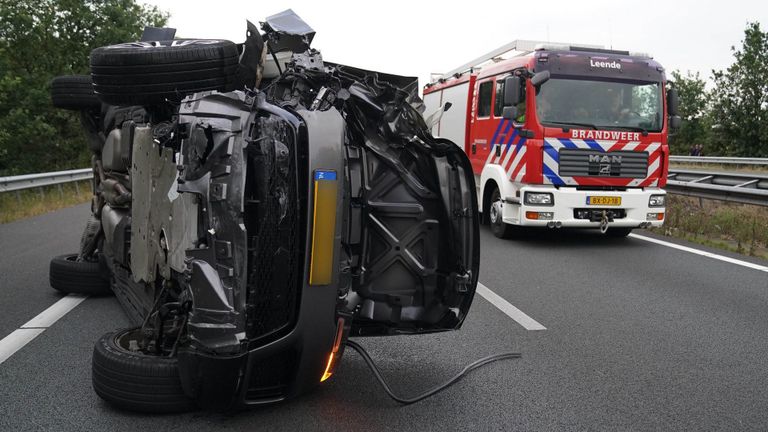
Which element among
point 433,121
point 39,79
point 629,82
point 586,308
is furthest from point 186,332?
point 39,79

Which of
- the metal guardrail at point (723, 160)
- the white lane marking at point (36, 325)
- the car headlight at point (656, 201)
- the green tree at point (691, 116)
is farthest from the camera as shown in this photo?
the green tree at point (691, 116)

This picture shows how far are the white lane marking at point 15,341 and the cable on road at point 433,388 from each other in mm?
2343

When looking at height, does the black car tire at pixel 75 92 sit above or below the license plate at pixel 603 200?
above

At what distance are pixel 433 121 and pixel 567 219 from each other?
20.5ft

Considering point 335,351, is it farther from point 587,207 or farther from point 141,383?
point 587,207

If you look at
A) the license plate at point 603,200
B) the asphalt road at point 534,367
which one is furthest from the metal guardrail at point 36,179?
the license plate at point 603,200

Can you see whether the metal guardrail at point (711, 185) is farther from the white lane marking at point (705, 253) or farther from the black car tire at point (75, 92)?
the black car tire at point (75, 92)

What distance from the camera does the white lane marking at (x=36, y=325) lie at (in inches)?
180

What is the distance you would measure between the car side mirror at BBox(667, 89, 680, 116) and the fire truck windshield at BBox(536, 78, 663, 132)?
612 mm

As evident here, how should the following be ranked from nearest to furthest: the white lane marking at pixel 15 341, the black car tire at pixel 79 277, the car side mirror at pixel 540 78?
the white lane marking at pixel 15 341 → the black car tire at pixel 79 277 → the car side mirror at pixel 540 78

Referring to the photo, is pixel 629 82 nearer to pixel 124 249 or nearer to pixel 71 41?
pixel 124 249

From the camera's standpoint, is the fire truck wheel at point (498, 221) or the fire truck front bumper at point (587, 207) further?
the fire truck wheel at point (498, 221)

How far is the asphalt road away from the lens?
347 cm

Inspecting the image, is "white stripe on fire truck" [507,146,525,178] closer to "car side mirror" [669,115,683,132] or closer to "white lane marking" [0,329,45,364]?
"car side mirror" [669,115,683,132]
